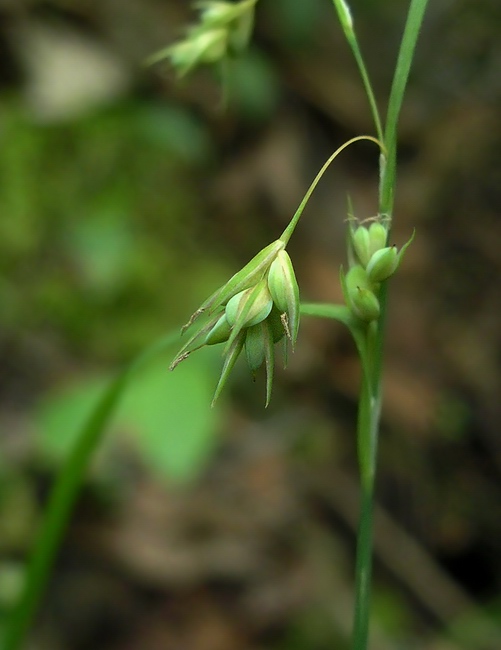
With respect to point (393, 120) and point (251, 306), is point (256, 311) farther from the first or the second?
point (393, 120)

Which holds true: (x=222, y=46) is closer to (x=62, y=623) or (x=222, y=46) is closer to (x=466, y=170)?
(x=62, y=623)

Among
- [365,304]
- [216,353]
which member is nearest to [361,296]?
[365,304]

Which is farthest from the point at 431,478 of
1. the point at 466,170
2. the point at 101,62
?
the point at 101,62

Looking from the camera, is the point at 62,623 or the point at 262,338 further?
the point at 62,623

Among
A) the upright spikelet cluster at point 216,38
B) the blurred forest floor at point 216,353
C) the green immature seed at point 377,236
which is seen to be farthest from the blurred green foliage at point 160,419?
the green immature seed at point 377,236

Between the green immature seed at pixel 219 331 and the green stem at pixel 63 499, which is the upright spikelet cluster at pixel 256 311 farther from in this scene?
the green stem at pixel 63 499

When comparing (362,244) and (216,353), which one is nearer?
(362,244)
